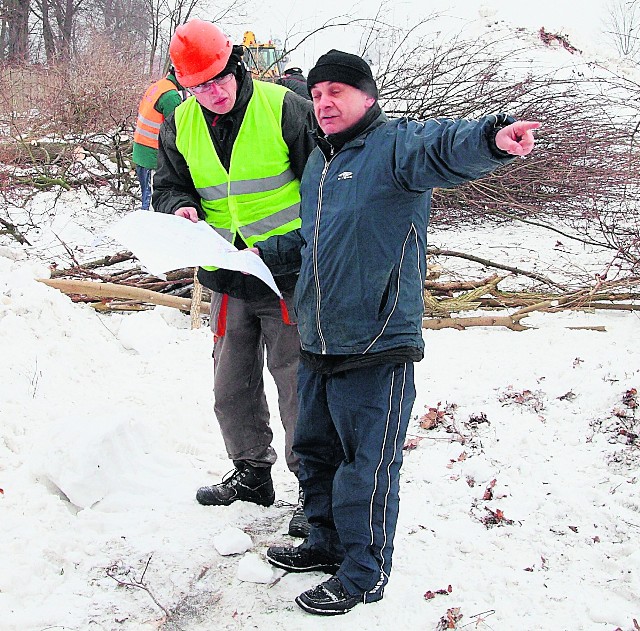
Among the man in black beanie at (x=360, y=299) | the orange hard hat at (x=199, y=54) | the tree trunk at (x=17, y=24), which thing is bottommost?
the man in black beanie at (x=360, y=299)

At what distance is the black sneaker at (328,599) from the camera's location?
239 centimetres

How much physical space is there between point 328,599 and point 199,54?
1.93 m

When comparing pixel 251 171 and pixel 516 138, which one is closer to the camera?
pixel 516 138

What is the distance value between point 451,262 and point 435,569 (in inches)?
197

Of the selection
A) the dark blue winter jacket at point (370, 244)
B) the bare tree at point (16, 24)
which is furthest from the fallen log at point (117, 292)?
the bare tree at point (16, 24)

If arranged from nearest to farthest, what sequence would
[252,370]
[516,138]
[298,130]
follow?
[516,138]
[298,130]
[252,370]

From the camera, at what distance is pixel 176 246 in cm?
258

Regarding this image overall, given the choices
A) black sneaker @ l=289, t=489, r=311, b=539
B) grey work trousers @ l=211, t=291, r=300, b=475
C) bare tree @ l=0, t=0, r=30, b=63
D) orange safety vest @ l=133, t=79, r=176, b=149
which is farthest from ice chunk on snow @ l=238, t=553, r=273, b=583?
bare tree @ l=0, t=0, r=30, b=63

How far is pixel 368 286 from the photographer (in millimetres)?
2305

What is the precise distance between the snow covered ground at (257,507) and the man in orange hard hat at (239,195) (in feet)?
1.29

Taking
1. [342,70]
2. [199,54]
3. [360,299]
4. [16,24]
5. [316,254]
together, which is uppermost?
[16,24]

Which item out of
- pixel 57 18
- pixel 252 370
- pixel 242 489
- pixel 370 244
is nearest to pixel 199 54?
pixel 370 244

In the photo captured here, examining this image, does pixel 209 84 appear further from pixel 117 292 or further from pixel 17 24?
pixel 17 24

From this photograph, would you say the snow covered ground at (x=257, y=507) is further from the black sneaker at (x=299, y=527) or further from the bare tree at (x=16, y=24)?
the bare tree at (x=16, y=24)
